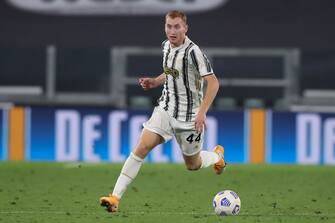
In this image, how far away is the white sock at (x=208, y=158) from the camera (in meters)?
10.9

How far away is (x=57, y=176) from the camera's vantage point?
48.8ft

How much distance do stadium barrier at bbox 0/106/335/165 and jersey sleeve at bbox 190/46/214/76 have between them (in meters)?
7.15

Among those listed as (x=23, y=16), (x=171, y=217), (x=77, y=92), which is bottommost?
(x=171, y=217)

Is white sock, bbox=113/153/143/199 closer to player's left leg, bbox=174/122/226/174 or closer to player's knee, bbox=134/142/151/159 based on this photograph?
player's knee, bbox=134/142/151/159

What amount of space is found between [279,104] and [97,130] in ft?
9.68

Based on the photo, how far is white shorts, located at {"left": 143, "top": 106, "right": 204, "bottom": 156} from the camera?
1020cm

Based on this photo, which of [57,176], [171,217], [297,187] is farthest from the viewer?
[57,176]

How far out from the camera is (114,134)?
17.2 metres

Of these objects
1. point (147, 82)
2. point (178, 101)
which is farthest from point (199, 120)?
point (147, 82)

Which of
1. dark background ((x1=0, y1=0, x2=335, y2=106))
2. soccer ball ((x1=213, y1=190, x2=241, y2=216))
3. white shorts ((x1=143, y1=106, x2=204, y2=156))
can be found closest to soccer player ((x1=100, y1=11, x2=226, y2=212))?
white shorts ((x1=143, y1=106, x2=204, y2=156))

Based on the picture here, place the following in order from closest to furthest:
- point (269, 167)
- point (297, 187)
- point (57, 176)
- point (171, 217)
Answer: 1. point (171, 217)
2. point (297, 187)
3. point (57, 176)
4. point (269, 167)

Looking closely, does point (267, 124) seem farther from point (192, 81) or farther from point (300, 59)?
point (192, 81)

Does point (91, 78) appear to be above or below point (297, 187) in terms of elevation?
above

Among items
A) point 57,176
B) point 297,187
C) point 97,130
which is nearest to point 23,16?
point 97,130
